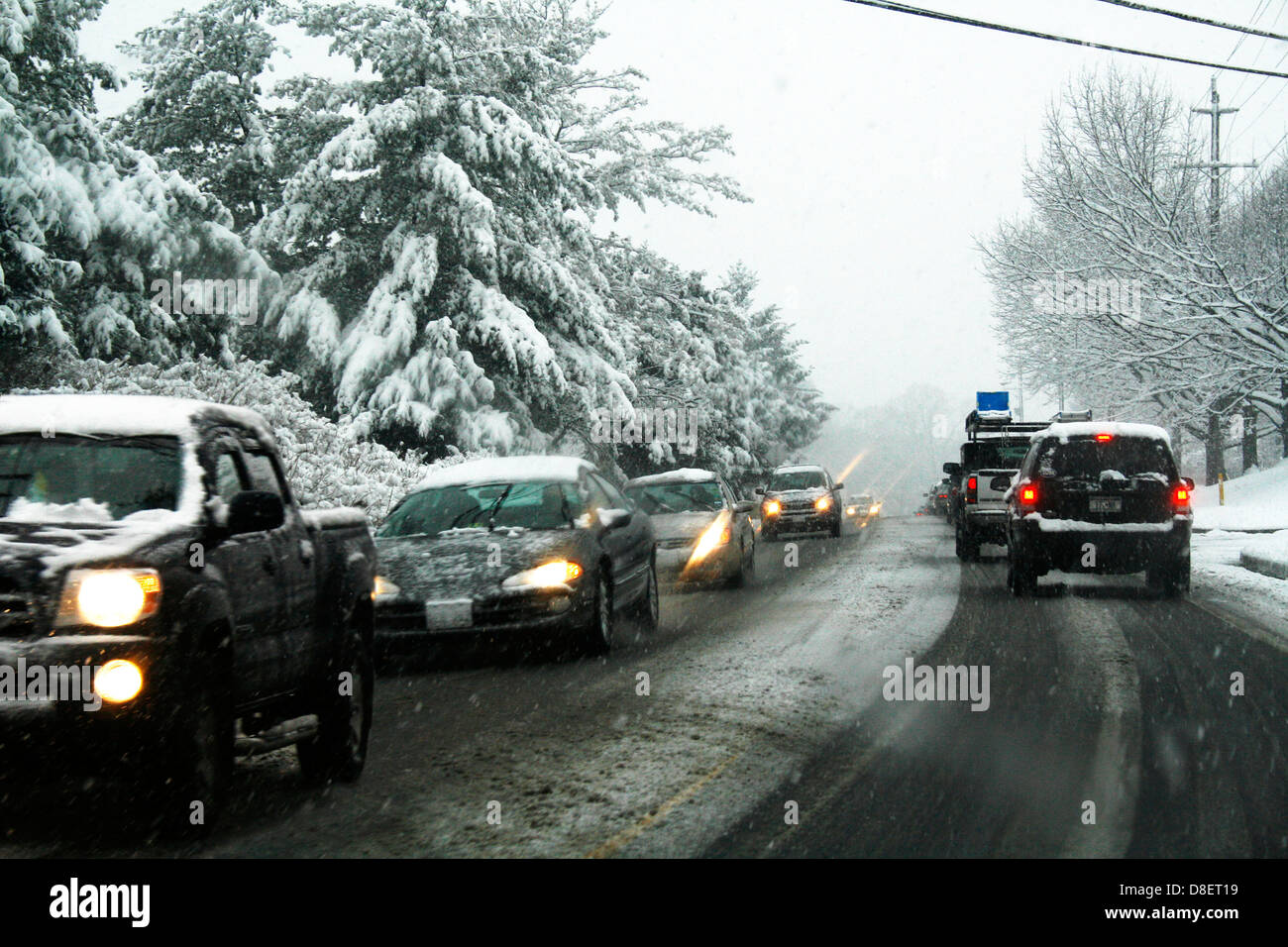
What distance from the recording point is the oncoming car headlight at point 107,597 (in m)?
5.02

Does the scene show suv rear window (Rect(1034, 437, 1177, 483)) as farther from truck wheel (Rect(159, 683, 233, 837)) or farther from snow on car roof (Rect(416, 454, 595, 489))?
truck wheel (Rect(159, 683, 233, 837))

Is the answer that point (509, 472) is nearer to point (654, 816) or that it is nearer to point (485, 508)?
point (485, 508)

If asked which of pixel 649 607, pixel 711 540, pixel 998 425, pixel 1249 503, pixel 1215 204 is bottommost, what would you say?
pixel 1249 503

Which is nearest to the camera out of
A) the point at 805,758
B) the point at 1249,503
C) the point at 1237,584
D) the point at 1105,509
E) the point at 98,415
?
the point at 98,415

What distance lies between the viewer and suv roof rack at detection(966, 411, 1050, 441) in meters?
27.1

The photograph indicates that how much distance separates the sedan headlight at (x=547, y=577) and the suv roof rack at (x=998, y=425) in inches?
690

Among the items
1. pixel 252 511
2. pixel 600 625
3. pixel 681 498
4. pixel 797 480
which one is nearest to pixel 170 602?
pixel 252 511

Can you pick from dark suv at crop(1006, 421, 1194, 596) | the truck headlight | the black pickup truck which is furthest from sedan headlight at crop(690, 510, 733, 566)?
the truck headlight

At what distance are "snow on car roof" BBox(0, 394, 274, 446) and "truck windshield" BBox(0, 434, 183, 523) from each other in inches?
1.5

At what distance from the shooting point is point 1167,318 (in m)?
36.2

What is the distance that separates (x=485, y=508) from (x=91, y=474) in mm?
6193

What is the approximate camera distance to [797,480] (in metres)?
31.9

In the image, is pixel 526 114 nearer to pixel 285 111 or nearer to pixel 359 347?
pixel 285 111

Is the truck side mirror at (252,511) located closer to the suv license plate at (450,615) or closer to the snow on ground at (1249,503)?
the suv license plate at (450,615)
